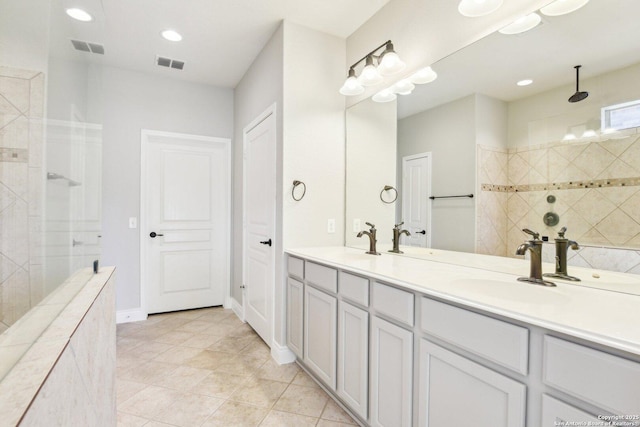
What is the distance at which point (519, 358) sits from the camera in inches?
37.0

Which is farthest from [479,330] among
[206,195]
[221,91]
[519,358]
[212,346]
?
[221,91]

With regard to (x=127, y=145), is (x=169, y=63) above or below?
above

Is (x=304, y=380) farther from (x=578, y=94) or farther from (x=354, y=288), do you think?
(x=578, y=94)

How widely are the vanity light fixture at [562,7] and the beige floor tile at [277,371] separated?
2.57 metres

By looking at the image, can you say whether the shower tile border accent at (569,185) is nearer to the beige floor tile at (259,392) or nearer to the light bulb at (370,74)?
the light bulb at (370,74)

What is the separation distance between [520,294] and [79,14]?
2.43 m

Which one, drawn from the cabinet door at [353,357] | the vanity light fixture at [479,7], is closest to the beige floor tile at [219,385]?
the cabinet door at [353,357]

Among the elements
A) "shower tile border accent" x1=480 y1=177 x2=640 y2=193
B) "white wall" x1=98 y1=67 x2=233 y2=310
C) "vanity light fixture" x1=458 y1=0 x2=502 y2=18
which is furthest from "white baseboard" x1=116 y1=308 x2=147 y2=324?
"vanity light fixture" x1=458 y1=0 x2=502 y2=18

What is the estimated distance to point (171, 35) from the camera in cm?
271

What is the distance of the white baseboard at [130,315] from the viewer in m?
3.34

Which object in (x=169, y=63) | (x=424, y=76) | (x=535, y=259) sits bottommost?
(x=535, y=259)

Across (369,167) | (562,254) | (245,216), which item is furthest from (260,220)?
(562,254)

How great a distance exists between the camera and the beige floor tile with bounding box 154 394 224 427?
5.85 feet

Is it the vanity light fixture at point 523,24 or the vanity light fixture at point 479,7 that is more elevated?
the vanity light fixture at point 479,7
